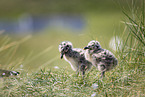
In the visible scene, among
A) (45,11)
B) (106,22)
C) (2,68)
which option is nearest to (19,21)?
(45,11)

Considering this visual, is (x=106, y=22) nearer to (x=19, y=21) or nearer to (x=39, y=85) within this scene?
(x=19, y=21)

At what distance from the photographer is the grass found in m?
3.21

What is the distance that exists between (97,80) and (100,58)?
1.16 ft

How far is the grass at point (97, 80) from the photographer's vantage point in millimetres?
3207

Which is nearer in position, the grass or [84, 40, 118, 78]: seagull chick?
the grass

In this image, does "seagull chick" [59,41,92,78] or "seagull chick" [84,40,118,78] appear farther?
"seagull chick" [59,41,92,78]

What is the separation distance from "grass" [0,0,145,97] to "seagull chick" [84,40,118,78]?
4.3 inches

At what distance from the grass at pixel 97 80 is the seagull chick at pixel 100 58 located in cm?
11

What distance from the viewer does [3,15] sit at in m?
23.9

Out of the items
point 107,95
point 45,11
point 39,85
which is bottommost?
point 107,95

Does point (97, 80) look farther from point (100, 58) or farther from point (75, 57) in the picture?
point (75, 57)

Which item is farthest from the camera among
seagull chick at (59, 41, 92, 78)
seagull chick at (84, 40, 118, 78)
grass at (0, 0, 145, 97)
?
seagull chick at (59, 41, 92, 78)

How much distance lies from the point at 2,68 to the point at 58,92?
1.09m

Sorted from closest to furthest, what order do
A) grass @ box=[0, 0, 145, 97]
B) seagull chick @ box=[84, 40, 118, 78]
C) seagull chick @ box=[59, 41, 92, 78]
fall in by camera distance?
grass @ box=[0, 0, 145, 97] < seagull chick @ box=[84, 40, 118, 78] < seagull chick @ box=[59, 41, 92, 78]
